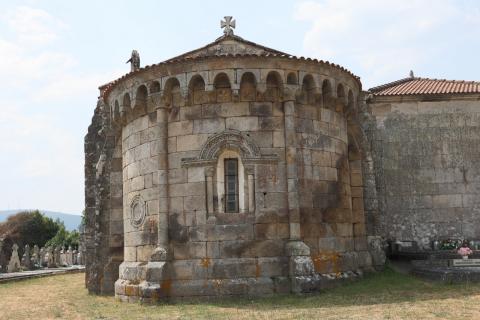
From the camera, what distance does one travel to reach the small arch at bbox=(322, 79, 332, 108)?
12.9 meters

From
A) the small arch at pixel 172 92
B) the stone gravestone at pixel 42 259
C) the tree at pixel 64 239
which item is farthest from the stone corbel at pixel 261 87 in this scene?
the tree at pixel 64 239

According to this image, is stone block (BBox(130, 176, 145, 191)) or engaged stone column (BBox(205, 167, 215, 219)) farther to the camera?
stone block (BBox(130, 176, 145, 191))

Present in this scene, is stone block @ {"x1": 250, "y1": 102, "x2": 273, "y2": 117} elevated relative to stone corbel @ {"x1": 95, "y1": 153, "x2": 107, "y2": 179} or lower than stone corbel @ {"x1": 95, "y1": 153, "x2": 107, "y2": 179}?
elevated

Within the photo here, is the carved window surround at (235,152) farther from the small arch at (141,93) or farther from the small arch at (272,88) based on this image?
the small arch at (141,93)

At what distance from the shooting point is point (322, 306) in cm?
1018

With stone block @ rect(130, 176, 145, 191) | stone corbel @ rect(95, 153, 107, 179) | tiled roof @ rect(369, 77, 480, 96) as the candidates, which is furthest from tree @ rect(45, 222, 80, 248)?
stone block @ rect(130, 176, 145, 191)

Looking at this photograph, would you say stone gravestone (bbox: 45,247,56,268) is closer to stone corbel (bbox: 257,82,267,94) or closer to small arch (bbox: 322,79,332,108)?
small arch (bbox: 322,79,332,108)

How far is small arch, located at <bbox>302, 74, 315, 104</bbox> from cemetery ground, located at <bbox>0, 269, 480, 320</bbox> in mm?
4345

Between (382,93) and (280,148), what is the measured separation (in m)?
6.03

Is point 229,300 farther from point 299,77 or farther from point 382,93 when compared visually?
point 382,93

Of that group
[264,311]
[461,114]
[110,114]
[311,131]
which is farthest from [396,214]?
[110,114]

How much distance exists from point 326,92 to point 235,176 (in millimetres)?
3099

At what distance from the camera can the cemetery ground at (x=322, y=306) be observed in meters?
9.28

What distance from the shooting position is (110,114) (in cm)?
1453
